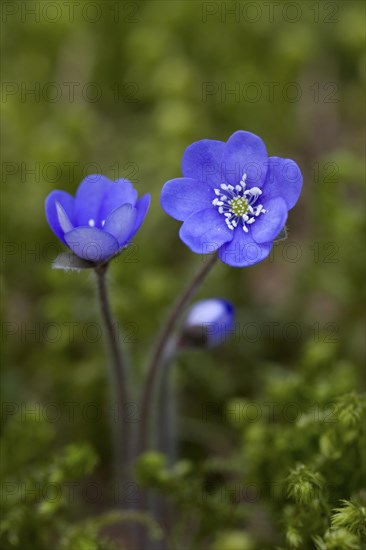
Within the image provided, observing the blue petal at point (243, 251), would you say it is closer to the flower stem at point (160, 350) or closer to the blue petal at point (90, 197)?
the flower stem at point (160, 350)

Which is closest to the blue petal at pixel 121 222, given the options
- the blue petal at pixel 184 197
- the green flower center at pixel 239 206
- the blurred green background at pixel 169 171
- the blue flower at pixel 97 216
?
the blue flower at pixel 97 216

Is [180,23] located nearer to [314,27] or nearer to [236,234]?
[314,27]

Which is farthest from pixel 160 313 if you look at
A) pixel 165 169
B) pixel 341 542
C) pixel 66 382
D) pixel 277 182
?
pixel 341 542

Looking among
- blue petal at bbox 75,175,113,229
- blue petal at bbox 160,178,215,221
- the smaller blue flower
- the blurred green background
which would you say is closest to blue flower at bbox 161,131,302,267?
blue petal at bbox 160,178,215,221

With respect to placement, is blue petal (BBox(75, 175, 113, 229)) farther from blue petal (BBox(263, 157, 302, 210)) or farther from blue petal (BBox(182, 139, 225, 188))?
blue petal (BBox(263, 157, 302, 210))

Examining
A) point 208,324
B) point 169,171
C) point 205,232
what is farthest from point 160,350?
point 169,171

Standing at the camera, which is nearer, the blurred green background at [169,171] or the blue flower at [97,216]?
the blue flower at [97,216]
